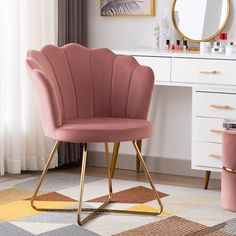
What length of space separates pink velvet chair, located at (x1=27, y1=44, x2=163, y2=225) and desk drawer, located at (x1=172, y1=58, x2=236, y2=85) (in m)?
0.41

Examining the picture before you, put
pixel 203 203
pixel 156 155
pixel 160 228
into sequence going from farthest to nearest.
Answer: pixel 156 155 < pixel 203 203 < pixel 160 228

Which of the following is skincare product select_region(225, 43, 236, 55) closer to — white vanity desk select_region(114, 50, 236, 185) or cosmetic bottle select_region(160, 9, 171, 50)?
white vanity desk select_region(114, 50, 236, 185)

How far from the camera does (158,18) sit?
168 inches

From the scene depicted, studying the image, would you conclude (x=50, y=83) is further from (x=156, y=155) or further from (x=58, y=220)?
(x=156, y=155)

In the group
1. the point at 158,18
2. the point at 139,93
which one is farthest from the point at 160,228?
the point at 158,18

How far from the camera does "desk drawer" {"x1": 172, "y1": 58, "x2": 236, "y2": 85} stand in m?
3.65

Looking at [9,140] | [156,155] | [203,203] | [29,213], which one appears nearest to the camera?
[29,213]

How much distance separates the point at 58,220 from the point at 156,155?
1330 millimetres

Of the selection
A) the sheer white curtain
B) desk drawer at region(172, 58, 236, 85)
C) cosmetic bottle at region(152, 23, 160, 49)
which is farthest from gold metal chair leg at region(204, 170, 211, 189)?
the sheer white curtain

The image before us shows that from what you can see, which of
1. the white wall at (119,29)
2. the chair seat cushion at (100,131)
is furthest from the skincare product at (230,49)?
the chair seat cushion at (100,131)

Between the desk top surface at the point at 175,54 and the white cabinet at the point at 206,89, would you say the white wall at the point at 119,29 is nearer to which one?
the desk top surface at the point at 175,54

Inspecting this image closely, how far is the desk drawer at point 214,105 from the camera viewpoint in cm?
367

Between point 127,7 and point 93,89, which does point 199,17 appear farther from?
point 93,89

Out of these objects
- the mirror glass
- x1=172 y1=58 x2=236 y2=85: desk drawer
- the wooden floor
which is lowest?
the wooden floor
